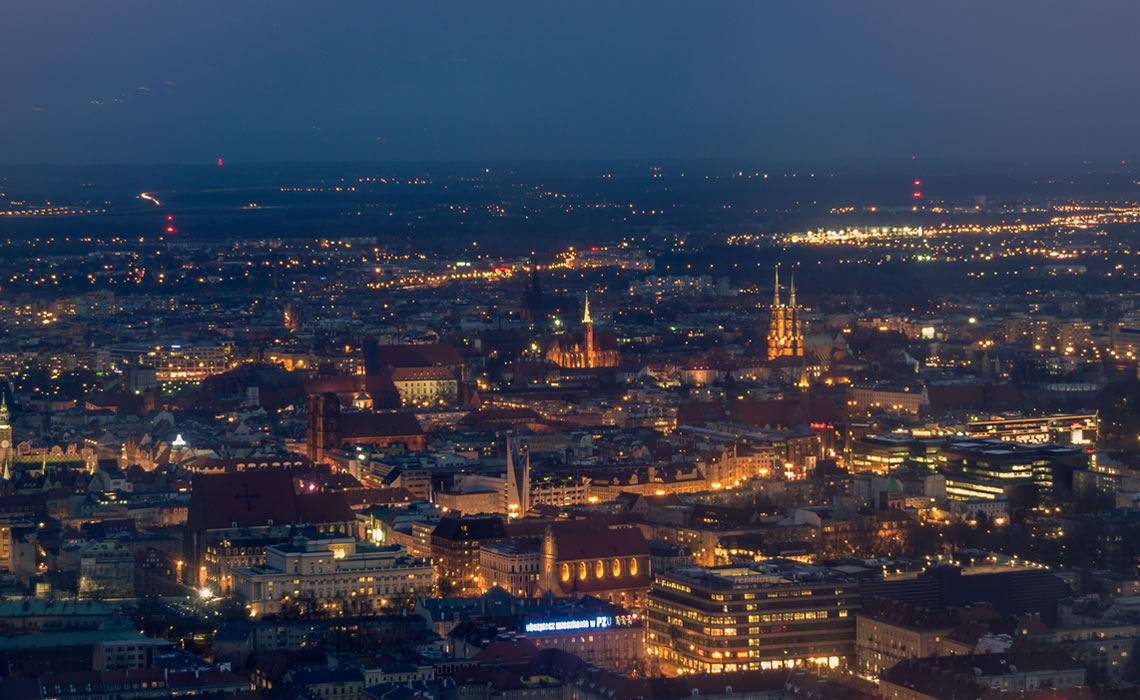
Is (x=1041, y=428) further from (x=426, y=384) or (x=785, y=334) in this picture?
(x=785, y=334)

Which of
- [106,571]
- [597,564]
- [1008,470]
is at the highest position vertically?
[597,564]

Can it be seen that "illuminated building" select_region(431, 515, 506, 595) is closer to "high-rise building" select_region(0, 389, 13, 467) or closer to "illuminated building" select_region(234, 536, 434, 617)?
"illuminated building" select_region(234, 536, 434, 617)

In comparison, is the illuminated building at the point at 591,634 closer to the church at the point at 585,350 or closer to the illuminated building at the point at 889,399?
the illuminated building at the point at 889,399

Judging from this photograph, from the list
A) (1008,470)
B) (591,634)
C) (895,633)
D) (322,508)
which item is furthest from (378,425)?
(895,633)

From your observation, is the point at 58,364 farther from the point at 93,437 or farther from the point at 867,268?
the point at 867,268

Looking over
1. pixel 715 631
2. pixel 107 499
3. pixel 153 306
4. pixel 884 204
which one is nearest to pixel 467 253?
pixel 153 306
